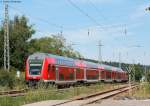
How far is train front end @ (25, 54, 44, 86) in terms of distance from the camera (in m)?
48.7

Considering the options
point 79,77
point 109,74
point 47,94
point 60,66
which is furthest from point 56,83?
point 109,74

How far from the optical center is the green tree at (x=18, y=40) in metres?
77.4

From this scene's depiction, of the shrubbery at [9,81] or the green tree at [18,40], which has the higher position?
the green tree at [18,40]

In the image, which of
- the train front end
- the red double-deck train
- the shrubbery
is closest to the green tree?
the red double-deck train

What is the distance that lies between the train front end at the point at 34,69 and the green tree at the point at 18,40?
24990 mm

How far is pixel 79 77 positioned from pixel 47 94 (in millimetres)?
24222

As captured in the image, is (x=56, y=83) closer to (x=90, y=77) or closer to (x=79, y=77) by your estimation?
(x=79, y=77)

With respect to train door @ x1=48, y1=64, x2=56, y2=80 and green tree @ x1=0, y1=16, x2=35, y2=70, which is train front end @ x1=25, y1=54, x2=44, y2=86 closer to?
train door @ x1=48, y1=64, x2=56, y2=80

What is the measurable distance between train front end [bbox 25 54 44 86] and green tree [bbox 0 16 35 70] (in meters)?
25.0

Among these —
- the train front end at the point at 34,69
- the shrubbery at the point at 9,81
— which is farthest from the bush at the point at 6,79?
the train front end at the point at 34,69

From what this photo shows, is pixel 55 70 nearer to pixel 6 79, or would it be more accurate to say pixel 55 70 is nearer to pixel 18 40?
pixel 6 79

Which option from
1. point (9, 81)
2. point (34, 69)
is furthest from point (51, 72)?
point (9, 81)

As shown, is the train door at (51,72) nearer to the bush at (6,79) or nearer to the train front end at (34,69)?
the train front end at (34,69)

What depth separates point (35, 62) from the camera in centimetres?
4953
